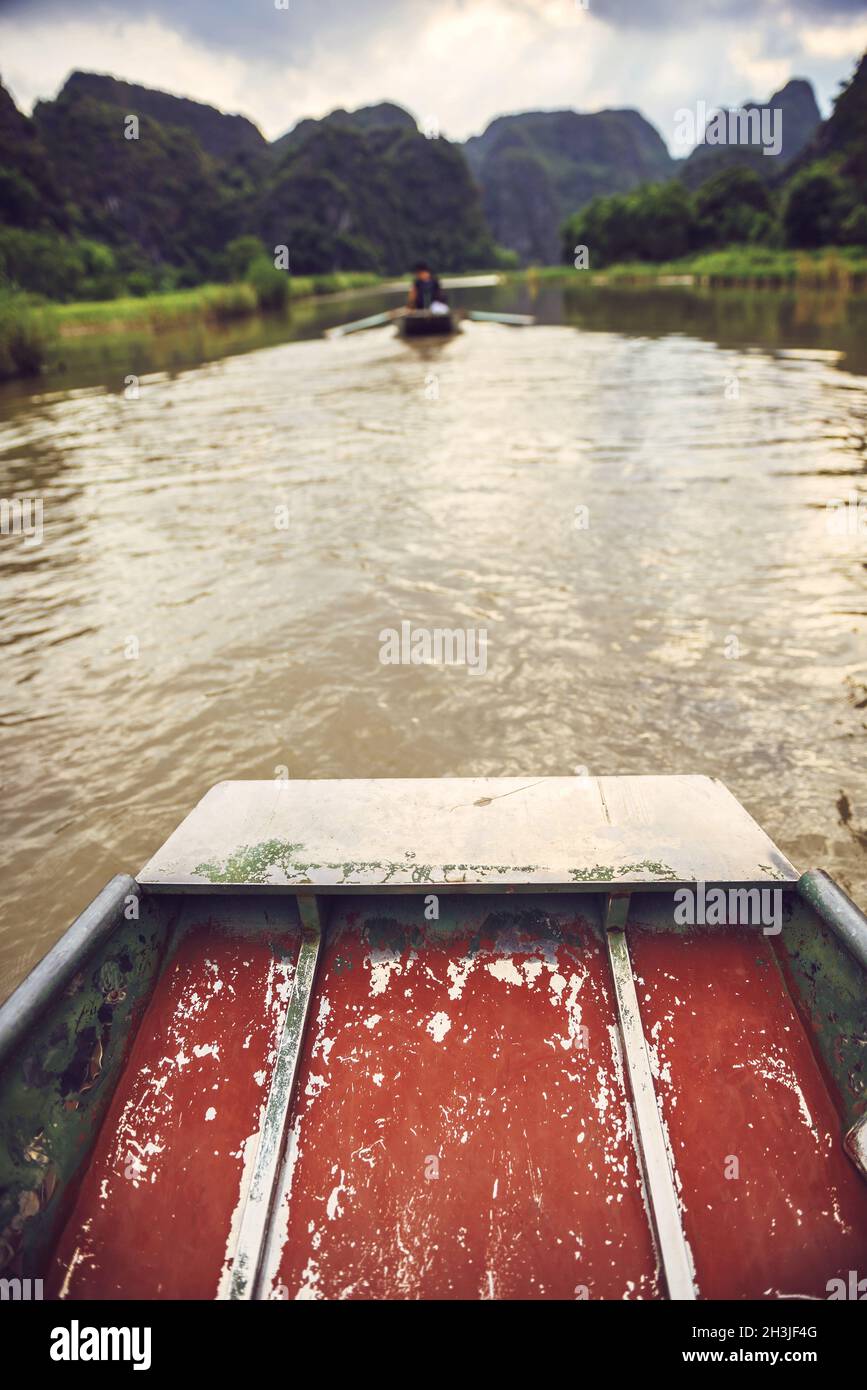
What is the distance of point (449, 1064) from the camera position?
191cm

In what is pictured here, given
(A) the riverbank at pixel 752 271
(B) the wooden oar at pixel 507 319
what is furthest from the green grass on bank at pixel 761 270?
(B) the wooden oar at pixel 507 319

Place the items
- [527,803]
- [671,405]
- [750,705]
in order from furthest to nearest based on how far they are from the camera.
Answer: [671,405], [750,705], [527,803]

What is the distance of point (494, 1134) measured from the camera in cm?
180

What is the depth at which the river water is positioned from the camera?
380 centimetres

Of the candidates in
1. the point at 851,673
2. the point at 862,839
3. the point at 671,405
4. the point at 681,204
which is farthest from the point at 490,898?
the point at 681,204

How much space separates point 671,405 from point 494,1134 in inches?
481

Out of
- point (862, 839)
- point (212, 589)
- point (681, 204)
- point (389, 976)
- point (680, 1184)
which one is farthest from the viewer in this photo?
point (681, 204)

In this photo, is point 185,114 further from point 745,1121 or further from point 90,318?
point 745,1121

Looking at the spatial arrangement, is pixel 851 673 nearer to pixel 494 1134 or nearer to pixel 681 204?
pixel 494 1134

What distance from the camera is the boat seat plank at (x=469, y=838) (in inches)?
78.1

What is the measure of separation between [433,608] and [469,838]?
368 centimetres

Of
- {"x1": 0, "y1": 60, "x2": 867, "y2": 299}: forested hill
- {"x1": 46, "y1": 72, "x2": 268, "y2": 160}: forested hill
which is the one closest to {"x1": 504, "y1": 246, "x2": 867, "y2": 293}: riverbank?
{"x1": 0, "y1": 60, "x2": 867, "y2": 299}: forested hill

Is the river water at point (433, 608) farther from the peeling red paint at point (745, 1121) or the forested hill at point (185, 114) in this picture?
the forested hill at point (185, 114)

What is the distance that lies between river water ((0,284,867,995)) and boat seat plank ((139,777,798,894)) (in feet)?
3.92
